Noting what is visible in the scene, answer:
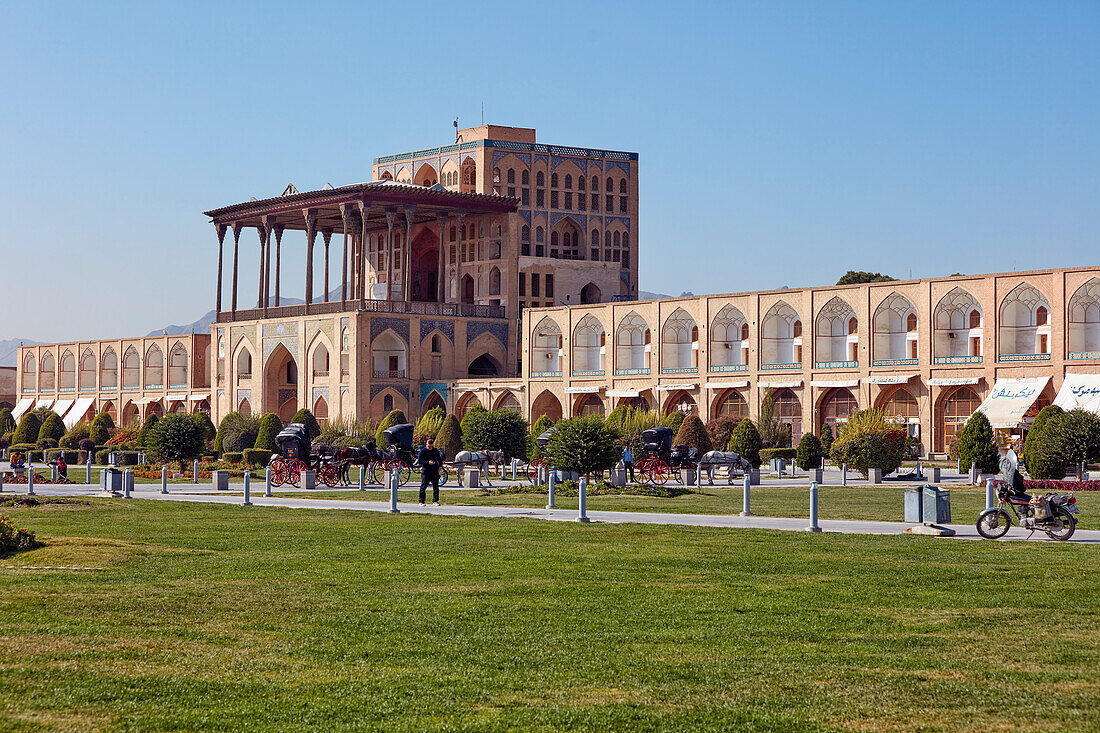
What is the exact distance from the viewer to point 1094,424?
29.0 metres

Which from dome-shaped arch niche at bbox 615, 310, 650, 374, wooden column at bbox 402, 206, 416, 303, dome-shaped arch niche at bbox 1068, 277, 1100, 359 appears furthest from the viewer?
wooden column at bbox 402, 206, 416, 303

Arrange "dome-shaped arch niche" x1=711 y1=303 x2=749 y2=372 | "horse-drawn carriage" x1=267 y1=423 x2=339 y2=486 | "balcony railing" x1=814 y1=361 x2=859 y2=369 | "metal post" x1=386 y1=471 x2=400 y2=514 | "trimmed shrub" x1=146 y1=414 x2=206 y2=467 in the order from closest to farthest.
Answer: "metal post" x1=386 y1=471 x2=400 y2=514
"horse-drawn carriage" x1=267 y1=423 x2=339 y2=486
"trimmed shrub" x1=146 y1=414 x2=206 y2=467
"balcony railing" x1=814 y1=361 x2=859 y2=369
"dome-shaped arch niche" x1=711 y1=303 x2=749 y2=372

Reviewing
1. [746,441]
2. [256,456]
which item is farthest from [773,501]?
[256,456]

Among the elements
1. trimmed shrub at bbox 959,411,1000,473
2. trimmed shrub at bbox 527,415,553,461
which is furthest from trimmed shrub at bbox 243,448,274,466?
trimmed shrub at bbox 959,411,1000,473

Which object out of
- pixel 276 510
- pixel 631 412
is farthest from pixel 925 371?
pixel 276 510

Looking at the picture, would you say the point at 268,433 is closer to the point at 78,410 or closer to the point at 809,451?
the point at 809,451

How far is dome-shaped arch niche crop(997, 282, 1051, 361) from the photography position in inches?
1772

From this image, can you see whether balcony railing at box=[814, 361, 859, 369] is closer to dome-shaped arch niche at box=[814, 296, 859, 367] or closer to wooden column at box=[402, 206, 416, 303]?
dome-shaped arch niche at box=[814, 296, 859, 367]

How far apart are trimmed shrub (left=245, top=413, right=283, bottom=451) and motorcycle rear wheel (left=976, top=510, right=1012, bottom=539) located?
104 ft

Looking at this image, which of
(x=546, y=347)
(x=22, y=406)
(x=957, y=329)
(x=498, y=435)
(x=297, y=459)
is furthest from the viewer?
(x=22, y=406)

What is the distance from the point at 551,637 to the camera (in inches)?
344

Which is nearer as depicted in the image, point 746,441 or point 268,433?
point 746,441

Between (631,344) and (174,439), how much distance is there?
24902mm

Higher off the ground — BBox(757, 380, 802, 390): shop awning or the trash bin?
BBox(757, 380, 802, 390): shop awning
